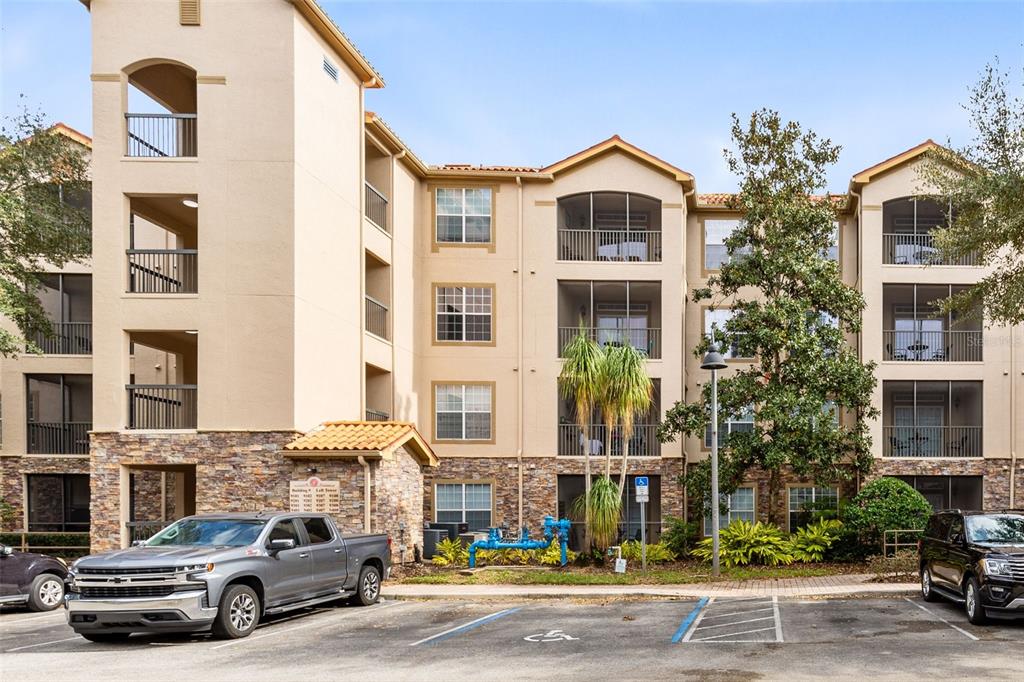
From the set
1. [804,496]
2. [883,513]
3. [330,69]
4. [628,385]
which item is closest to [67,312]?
[330,69]

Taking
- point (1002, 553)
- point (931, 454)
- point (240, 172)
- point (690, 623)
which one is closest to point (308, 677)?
point (690, 623)

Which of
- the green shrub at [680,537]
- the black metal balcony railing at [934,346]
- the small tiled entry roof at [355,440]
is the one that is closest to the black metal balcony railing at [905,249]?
the black metal balcony railing at [934,346]

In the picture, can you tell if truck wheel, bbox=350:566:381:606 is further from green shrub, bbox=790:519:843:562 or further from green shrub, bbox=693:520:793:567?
green shrub, bbox=790:519:843:562

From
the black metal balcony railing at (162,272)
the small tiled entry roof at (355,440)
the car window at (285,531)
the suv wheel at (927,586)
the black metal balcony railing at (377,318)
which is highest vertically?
the black metal balcony railing at (162,272)

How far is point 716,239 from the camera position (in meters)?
35.5

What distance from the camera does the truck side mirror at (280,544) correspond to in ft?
52.3

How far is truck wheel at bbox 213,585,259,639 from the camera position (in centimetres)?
1488

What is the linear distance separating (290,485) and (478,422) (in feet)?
34.1

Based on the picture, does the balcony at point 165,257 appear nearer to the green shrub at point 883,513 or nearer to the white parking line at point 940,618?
the white parking line at point 940,618

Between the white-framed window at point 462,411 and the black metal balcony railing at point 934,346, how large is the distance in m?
12.4

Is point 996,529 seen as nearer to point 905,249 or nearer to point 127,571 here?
point 127,571

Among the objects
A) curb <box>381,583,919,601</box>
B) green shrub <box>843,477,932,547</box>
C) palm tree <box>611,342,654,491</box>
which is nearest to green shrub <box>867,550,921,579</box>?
green shrub <box>843,477,932,547</box>

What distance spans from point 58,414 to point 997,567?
27.8 m

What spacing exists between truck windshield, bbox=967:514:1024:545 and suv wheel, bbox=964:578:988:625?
95 centimetres
